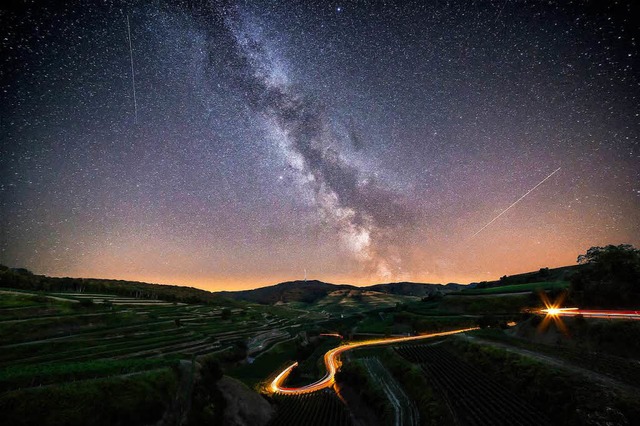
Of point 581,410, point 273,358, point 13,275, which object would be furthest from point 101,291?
point 581,410

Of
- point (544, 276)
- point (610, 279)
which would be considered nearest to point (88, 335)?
point (610, 279)

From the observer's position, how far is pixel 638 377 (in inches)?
1109

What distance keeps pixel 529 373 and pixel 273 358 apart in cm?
6350

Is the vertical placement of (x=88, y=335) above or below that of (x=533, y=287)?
below

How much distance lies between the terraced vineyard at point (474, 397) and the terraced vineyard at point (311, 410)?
14.5m

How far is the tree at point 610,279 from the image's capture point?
45.1 m

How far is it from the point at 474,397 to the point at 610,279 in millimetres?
36853

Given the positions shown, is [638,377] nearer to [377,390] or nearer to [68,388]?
[377,390]

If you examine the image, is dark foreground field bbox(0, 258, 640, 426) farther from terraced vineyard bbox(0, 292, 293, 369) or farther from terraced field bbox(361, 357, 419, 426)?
terraced vineyard bbox(0, 292, 293, 369)

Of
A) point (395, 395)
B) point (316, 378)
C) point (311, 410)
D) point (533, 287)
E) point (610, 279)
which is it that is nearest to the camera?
point (395, 395)

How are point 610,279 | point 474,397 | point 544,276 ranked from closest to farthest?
point 474,397
point 610,279
point 544,276

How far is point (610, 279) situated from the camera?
4822cm

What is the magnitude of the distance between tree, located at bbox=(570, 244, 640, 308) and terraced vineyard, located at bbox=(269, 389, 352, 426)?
4901 centimetres

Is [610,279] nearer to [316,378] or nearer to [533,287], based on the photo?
[316,378]
